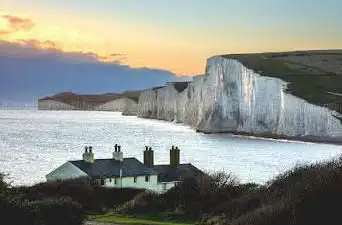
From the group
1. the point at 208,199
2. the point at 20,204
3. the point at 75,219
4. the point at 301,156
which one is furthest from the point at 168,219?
the point at 301,156

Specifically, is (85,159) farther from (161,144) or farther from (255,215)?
(161,144)

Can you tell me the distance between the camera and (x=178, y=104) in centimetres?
18075

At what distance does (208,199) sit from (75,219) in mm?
8531

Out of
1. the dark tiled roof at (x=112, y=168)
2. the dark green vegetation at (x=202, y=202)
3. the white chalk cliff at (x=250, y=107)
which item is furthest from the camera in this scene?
the white chalk cliff at (x=250, y=107)

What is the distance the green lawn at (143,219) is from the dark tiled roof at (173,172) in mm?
11494

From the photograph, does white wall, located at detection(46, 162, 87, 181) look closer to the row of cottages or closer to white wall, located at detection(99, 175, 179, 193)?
the row of cottages

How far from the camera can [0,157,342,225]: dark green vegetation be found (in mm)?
13688

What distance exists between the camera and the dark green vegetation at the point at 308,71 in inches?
4943

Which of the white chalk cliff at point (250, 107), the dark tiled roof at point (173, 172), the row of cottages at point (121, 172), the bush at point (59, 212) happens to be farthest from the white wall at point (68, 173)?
the white chalk cliff at point (250, 107)

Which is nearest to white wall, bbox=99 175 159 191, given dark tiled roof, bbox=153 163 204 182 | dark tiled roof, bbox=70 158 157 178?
dark tiled roof, bbox=70 158 157 178

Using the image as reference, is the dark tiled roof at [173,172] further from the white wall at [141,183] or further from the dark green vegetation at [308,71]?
the dark green vegetation at [308,71]

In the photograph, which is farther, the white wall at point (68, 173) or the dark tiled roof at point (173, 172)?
the dark tiled roof at point (173, 172)

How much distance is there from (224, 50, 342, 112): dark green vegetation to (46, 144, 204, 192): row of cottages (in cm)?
8369

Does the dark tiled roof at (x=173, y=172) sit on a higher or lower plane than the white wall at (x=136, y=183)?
higher
